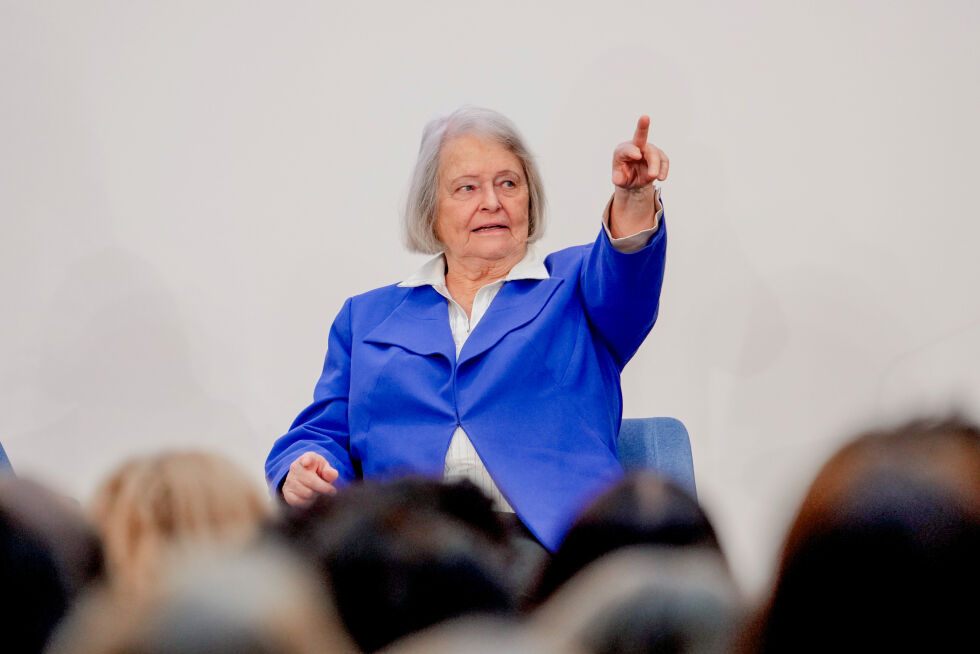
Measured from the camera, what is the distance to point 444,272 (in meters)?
2.07

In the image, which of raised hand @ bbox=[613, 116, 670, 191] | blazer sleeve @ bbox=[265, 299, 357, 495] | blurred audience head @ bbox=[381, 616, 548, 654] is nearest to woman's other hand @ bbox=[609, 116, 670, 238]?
raised hand @ bbox=[613, 116, 670, 191]

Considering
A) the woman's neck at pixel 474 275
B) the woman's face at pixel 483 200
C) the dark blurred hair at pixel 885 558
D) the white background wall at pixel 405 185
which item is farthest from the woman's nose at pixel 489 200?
the dark blurred hair at pixel 885 558

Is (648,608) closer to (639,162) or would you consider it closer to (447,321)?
(639,162)

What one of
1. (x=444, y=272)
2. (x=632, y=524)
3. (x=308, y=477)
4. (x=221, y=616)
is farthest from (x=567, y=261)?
(x=221, y=616)

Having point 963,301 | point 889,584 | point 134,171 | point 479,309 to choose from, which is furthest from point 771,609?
point 134,171

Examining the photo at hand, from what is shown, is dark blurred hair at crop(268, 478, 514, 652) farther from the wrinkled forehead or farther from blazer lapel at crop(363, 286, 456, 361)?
the wrinkled forehead

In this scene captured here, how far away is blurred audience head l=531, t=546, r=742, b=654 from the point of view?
522mm

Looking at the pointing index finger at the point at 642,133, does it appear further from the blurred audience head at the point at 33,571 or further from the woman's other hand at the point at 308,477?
the blurred audience head at the point at 33,571

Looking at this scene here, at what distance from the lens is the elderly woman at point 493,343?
1.66 meters

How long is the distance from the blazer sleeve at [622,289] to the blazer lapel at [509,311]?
0.07 meters

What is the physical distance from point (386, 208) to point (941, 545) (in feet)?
6.92

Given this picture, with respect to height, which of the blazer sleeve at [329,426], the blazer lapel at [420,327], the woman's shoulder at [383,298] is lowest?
the blazer sleeve at [329,426]

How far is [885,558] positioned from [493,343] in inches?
52.4

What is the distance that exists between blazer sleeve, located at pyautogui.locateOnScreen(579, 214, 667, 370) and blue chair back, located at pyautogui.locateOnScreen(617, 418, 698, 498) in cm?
12
